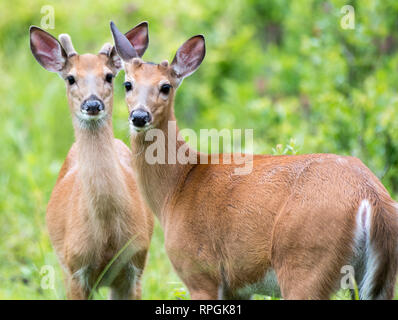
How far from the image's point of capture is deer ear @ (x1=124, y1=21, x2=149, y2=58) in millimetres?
5703

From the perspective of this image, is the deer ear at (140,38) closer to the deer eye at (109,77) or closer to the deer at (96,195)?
the deer at (96,195)

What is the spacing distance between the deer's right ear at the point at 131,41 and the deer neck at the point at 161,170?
1.93 feet

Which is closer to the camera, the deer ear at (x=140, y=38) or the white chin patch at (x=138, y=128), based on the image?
the white chin patch at (x=138, y=128)

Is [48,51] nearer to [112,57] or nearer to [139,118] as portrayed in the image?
[112,57]

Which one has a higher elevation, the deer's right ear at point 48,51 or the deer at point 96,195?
the deer's right ear at point 48,51

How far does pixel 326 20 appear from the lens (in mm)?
8734

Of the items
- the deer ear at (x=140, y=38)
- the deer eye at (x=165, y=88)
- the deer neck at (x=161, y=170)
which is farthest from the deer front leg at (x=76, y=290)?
the deer ear at (x=140, y=38)

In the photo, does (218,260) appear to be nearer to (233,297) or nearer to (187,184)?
(233,297)

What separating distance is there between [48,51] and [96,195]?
1.31 metres

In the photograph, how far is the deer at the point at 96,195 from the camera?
5.30 m

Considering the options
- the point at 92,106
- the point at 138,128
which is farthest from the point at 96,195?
the point at 138,128

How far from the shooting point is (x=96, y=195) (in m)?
5.29
